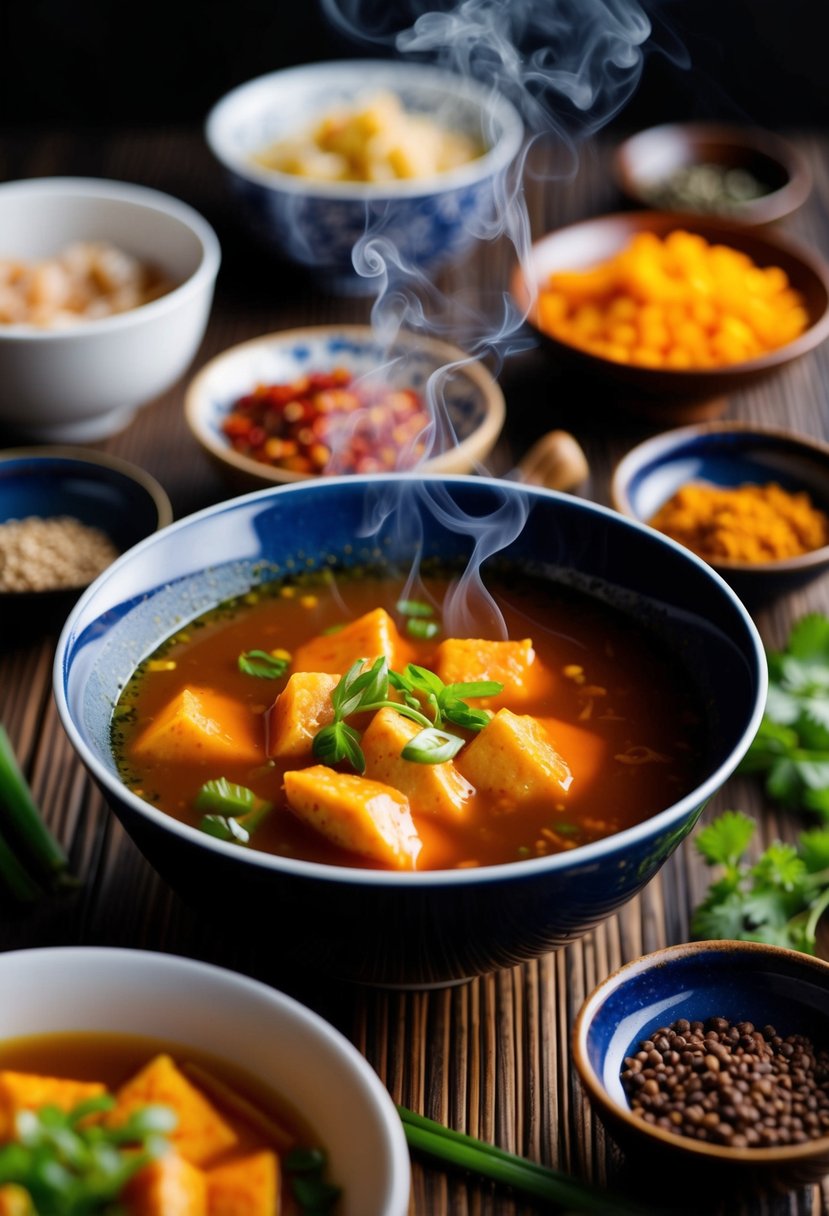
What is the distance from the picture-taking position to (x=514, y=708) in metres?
2.34

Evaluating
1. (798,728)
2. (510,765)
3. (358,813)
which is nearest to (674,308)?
(798,728)

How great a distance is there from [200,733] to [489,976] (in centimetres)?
64

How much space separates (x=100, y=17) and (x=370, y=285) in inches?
84.8

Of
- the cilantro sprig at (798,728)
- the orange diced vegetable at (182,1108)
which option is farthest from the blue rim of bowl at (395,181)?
the orange diced vegetable at (182,1108)

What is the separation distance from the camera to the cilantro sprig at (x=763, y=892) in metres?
2.35

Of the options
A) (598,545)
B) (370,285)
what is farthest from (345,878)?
(370,285)

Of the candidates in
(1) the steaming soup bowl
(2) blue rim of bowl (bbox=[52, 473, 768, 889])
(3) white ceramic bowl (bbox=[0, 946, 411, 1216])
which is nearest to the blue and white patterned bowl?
(1) the steaming soup bowl

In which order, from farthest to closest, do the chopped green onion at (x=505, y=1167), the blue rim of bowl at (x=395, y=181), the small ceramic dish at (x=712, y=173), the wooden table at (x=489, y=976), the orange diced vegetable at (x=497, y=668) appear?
1. the small ceramic dish at (x=712, y=173)
2. the blue rim of bowl at (x=395, y=181)
3. the orange diced vegetable at (x=497, y=668)
4. the wooden table at (x=489, y=976)
5. the chopped green onion at (x=505, y=1167)

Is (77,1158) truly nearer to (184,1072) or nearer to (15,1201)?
(15,1201)

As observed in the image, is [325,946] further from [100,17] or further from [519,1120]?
[100,17]

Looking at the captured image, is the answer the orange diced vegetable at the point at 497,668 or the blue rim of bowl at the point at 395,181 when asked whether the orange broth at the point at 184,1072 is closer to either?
the orange diced vegetable at the point at 497,668

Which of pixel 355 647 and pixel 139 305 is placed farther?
pixel 139 305

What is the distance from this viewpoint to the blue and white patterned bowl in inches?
162

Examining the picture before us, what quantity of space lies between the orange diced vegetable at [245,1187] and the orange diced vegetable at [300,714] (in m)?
0.68
